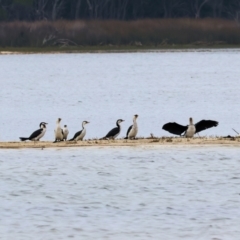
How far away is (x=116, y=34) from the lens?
7381 centimetres

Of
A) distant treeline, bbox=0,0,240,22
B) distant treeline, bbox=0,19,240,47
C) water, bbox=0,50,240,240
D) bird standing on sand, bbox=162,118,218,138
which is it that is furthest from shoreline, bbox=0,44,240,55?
bird standing on sand, bbox=162,118,218,138

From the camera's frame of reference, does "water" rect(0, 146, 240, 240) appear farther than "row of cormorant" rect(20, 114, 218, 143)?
No

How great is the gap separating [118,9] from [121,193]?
71.5 m

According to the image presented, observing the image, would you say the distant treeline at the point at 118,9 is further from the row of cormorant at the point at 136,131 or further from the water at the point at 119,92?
the row of cormorant at the point at 136,131

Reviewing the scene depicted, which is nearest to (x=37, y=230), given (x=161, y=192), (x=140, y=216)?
(x=140, y=216)

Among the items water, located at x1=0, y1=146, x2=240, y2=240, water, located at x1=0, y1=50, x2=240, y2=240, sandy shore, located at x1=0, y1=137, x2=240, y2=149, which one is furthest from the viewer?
sandy shore, located at x1=0, y1=137, x2=240, y2=149

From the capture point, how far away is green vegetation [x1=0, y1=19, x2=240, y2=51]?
240ft

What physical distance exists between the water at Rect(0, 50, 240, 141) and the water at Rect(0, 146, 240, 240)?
4.94m

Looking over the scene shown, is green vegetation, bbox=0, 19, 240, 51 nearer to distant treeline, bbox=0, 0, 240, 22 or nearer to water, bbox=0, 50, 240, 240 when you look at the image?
distant treeline, bbox=0, 0, 240, 22

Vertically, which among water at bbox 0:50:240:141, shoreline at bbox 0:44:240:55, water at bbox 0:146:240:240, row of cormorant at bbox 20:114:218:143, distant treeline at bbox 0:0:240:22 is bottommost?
water at bbox 0:146:240:240

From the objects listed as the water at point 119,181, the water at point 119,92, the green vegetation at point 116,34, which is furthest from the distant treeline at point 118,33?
the water at point 119,181

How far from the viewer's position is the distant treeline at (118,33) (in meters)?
73.2

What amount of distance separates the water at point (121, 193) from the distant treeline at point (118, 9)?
64.9 m

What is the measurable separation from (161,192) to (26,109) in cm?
1872
